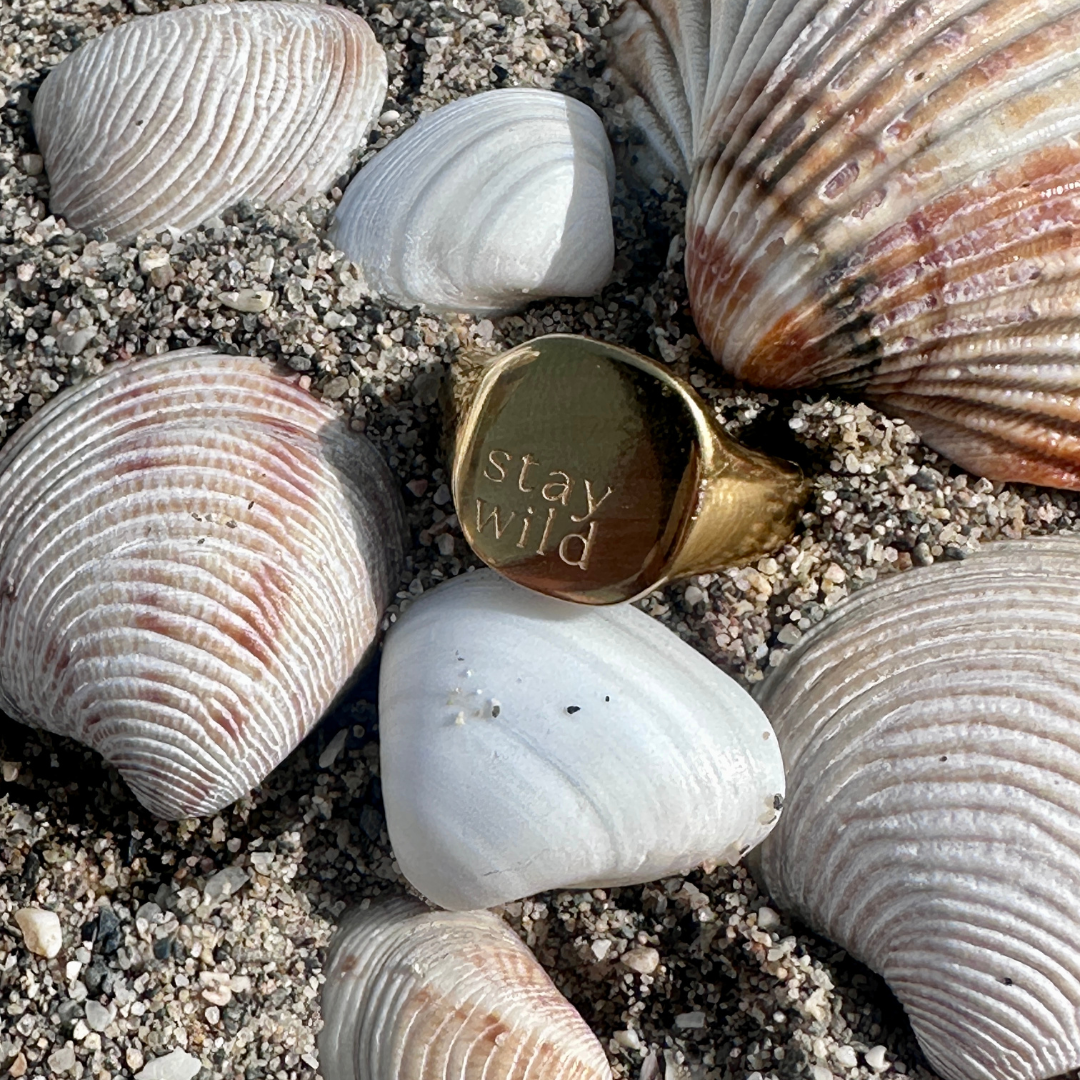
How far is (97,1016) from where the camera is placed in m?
1.64

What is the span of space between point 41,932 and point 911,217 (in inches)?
62.2

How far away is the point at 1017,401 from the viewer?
5.57 feet

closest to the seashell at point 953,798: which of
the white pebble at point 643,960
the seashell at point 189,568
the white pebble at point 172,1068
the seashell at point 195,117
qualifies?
the white pebble at point 643,960

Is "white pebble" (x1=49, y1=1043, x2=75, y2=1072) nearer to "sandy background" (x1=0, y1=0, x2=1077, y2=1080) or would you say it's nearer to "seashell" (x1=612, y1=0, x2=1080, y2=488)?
"sandy background" (x1=0, y1=0, x2=1077, y2=1080)

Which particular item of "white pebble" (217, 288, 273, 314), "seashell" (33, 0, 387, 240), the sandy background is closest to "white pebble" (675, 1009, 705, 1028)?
the sandy background

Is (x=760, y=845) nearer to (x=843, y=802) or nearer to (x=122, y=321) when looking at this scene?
(x=843, y=802)

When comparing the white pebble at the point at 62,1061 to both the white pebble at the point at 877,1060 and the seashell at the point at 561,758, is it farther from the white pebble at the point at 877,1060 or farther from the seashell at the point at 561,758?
the white pebble at the point at 877,1060

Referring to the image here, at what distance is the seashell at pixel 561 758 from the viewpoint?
158 centimetres

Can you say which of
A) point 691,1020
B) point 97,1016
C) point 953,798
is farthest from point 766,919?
point 97,1016

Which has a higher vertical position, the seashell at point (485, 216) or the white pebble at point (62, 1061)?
the seashell at point (485, 216)

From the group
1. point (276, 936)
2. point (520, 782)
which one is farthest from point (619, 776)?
point (276, 936)

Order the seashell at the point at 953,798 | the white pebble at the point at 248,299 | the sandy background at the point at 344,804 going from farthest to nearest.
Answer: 1. the white pebble at the point at 248,299
2. the sandy background at the point at 344,804
3. the seashell at the point at 953,798

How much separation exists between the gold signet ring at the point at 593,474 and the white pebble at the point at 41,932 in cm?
82

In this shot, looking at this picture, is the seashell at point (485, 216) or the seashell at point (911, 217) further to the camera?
the seashell at point (485, 216)
